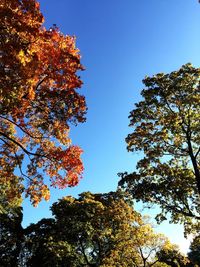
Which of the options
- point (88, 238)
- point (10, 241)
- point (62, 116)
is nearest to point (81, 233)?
point (88, 238)

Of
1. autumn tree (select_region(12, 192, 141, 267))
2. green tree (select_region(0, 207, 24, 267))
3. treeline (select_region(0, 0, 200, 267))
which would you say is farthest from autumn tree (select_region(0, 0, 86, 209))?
green tree (select_region(0, 207, 24, 267))

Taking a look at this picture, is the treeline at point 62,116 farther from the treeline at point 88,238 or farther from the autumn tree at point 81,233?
the autumn tree at point 81,233

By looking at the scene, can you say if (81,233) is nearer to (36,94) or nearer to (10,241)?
(10,241)

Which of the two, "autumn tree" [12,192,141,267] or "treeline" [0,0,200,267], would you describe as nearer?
"treeline" [0,0,200,267]

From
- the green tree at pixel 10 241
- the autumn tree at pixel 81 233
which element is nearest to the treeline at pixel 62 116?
the autumn tree at pixel 81 233

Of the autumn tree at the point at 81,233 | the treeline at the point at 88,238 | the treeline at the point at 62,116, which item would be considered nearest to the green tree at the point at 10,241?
the treeline at the point at 88,238

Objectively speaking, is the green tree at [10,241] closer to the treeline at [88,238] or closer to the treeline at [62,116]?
the treeline at [88,238]

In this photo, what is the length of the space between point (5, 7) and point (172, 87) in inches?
388

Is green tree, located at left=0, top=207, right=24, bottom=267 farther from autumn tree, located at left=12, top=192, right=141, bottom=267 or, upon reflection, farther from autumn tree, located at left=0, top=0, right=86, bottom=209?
autumn tree, located at left=0, top=0, right=86, bottom=209

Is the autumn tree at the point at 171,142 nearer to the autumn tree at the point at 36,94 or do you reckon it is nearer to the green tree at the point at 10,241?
the autumn tree at the point at 36,94

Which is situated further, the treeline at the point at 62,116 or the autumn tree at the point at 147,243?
the autumn tree at the point at 147,243

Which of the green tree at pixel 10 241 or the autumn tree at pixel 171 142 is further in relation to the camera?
the green tree at pixel 10 241

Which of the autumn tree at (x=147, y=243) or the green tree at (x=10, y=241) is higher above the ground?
the green tree at (x=10, y=241)

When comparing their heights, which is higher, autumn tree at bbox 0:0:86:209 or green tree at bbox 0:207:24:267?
green tree at bbox 0:207:24:267
